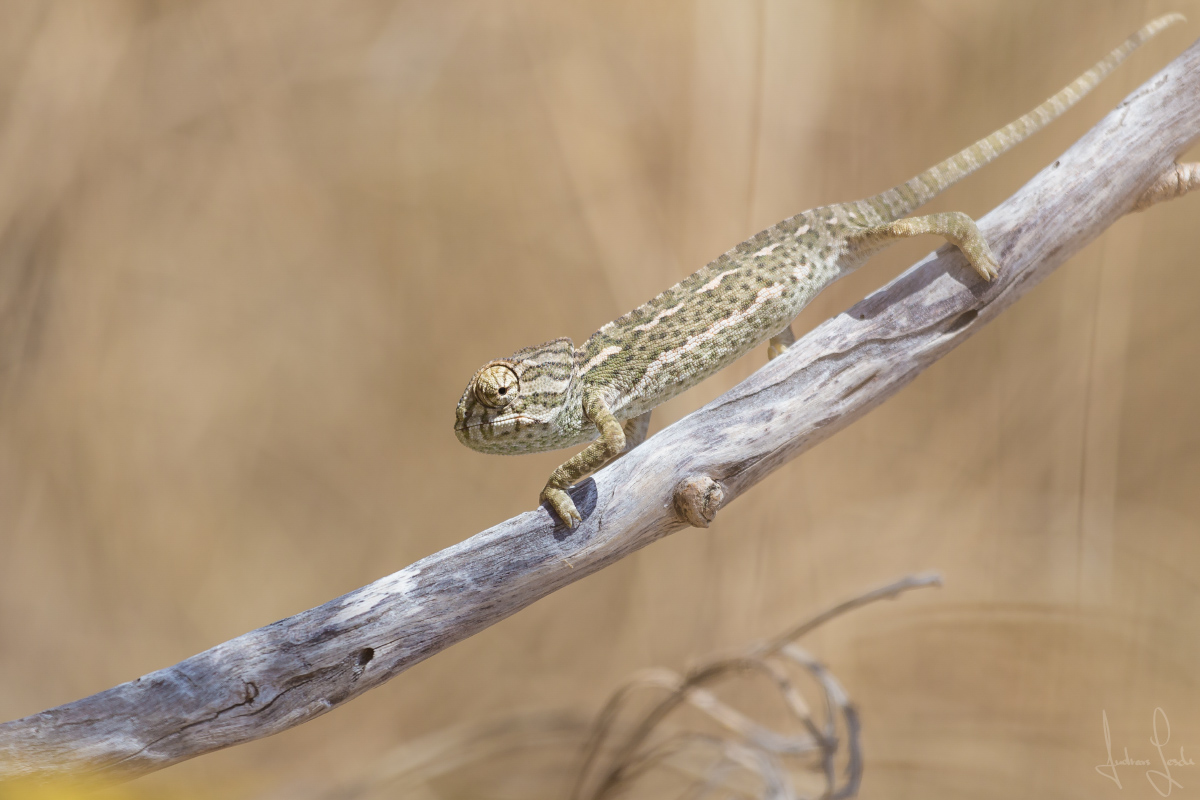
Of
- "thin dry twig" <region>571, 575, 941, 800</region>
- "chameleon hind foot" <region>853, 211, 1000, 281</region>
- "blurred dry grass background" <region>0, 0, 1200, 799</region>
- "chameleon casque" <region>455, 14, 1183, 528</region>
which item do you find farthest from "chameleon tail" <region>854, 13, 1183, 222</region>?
"blurred dry grass background" <region>0, 0, 1200, 799</region>

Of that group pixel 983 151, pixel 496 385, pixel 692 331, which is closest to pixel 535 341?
pixel 692 331

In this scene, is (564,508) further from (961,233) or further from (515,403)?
(961,233)

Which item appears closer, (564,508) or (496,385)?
(564,508)

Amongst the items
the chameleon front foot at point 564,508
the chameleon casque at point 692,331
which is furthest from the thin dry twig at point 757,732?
the chameleon front foot at point 564,508

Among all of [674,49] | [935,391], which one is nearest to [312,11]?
[674,49]

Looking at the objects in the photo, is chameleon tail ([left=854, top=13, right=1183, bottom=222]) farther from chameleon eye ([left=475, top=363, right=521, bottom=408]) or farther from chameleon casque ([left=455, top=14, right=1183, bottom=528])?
chameleon eye ([left=475, top=363, right=521, bottom=408])

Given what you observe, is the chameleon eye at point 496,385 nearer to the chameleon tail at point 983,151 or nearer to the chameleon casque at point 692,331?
the chameleon casque at point 692,331

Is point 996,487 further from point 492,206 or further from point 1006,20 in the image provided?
point 492,206

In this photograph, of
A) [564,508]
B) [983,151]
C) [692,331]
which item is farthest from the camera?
[983,151]
